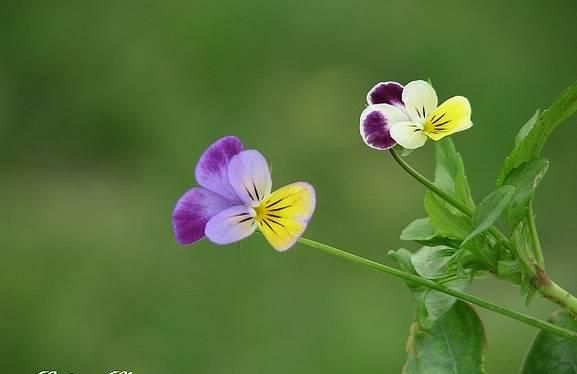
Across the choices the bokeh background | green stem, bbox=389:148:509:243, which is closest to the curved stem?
green stem, bbox=389:148:509:243

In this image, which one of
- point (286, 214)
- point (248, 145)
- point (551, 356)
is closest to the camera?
point (286, 214)

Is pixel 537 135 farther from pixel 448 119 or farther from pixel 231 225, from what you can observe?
pixel 231 225

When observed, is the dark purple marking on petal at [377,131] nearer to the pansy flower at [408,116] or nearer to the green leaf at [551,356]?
the pansy flower at [408,116]

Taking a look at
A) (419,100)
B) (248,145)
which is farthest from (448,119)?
(248,145)

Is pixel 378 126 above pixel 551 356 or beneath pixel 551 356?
above

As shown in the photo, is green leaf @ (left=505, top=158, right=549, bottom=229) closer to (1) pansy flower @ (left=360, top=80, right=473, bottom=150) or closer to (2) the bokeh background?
(1) pansy flower @ (left=360, top=80, right=473, bottom=150)

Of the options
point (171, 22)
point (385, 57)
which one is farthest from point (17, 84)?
point (385, 57)
